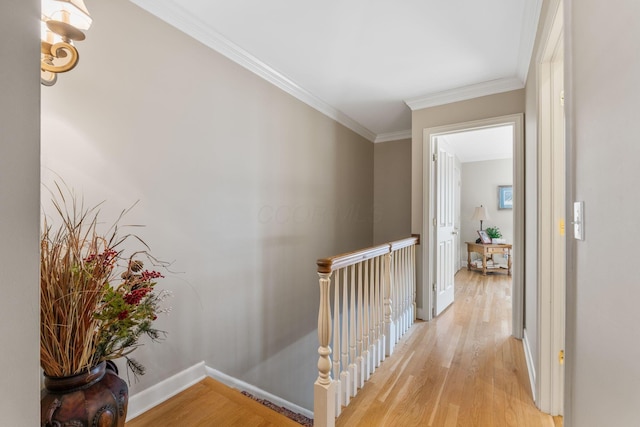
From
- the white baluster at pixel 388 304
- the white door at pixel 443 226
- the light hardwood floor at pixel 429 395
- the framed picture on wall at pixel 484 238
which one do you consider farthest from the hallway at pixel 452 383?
the framed picture on wall at pixel 484 238

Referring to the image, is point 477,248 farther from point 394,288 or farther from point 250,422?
point 250,422

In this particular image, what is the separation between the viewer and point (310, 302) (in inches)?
116

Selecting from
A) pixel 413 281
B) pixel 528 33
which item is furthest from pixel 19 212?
pixel 413 281

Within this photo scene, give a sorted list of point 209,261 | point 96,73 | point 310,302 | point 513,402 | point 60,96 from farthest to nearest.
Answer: point 310,302 < point 209,261 < point 513,402 < point 96,73 < point 60,96

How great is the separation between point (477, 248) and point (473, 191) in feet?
4.54

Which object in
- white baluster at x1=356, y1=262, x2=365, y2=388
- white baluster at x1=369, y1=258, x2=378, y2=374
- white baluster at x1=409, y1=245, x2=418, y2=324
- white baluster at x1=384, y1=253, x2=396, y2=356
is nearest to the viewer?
white baluster at x1=356, y1=262, x2=365, y2=388

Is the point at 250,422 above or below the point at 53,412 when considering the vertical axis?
below

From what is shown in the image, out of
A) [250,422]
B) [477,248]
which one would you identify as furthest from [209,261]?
[477,248]

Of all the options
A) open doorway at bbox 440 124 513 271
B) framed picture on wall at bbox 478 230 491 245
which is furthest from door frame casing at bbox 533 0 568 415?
framed picture on wall at bbox 478 230 491 245

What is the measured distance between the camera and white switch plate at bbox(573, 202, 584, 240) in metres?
0.81

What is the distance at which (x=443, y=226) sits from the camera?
330 centimetres

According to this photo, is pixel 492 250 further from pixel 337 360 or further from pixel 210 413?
pixel 210 413

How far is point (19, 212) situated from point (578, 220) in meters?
1.42

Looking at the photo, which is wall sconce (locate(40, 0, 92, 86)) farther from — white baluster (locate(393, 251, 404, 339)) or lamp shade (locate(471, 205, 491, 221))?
lamp shade (locate(471, 205, 491, 221))
